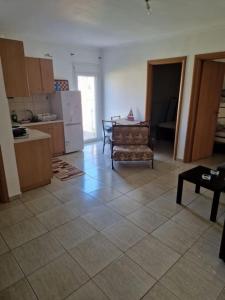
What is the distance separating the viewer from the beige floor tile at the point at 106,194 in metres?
3.03

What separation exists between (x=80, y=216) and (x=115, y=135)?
7.28 feet

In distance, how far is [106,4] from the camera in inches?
99.4

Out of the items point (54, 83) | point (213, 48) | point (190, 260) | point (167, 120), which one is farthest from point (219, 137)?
point (54, 83)

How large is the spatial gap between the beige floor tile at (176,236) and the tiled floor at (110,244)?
1cm

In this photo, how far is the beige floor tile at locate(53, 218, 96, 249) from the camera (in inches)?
85.6

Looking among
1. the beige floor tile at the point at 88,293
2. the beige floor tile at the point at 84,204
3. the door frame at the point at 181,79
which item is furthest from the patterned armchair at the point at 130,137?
the beige floor tile at the point at 88,293

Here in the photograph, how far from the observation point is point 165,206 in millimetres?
2822

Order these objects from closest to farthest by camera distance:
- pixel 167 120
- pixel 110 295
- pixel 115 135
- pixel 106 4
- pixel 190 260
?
pixel 110 295 < pixel 190 260 < pixel 106 4 < pixel 115 135 < pixel 167 120

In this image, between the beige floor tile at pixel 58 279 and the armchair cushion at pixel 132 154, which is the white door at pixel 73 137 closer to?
the armchair cushion at pixel 132 154

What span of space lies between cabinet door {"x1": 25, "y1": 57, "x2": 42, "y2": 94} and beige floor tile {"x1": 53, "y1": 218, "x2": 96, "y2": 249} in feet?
10.3

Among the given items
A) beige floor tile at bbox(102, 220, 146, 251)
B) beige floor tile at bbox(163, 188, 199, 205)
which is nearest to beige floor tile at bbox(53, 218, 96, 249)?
beige floor tile at bbox(102, 220, 146, 251)

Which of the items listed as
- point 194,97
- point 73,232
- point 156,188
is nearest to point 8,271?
point 73,232

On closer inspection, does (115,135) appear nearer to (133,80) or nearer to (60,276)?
(133,80)

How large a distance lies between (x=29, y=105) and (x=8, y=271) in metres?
3.73
